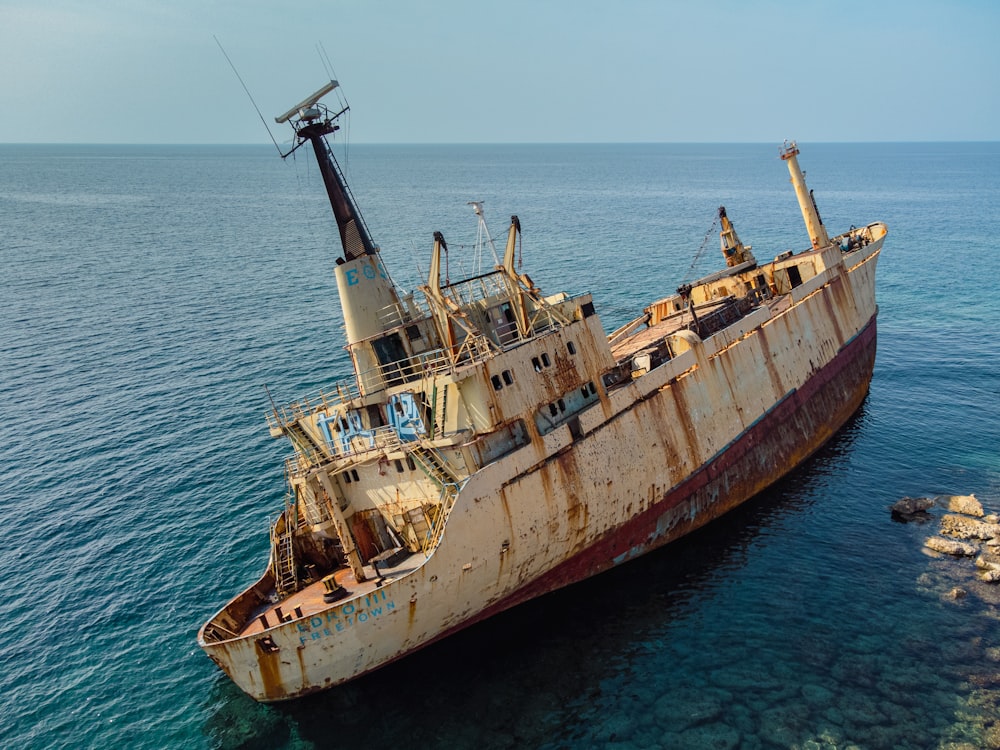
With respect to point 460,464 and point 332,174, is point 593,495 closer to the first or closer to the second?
point 460,464

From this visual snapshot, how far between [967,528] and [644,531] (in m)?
12.0

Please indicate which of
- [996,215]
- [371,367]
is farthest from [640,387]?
[996,215]

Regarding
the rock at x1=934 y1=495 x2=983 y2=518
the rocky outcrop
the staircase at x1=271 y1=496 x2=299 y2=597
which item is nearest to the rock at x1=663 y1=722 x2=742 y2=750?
the rocky outcrop

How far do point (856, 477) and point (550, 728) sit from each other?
18993 millimetres

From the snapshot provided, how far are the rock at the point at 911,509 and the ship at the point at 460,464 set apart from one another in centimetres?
513

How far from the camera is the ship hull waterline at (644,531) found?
19.3 m

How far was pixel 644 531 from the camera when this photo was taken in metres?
25.4

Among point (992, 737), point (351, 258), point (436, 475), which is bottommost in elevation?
point (992, 737)

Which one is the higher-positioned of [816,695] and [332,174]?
[332,174]

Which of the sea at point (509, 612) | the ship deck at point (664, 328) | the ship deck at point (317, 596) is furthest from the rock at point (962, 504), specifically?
the ship deck at point (317, 596)

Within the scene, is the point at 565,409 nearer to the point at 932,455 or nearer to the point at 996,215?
the point at 932,455

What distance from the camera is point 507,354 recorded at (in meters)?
22.4

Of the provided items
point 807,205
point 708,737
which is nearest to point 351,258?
point 708,737

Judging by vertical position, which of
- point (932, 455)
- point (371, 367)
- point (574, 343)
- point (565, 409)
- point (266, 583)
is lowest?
point (932, 455)
